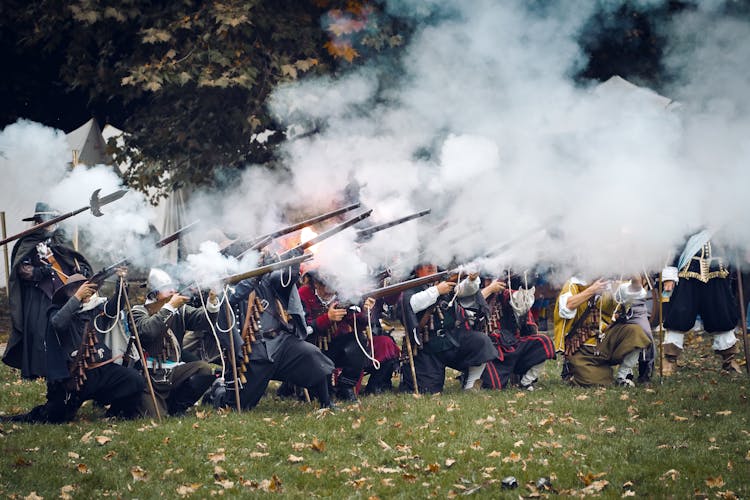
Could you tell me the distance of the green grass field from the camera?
6688 millimetres

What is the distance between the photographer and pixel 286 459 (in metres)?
7.46

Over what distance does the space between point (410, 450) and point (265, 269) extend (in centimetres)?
221

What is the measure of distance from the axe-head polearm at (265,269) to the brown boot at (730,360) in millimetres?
5255

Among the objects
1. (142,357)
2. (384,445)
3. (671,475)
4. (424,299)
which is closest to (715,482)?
(671,475)

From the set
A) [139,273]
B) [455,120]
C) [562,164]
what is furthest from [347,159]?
[139,273]

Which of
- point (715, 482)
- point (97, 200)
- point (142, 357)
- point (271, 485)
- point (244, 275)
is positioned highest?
point (97, 200)

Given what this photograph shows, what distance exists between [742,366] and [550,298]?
2.46 metres

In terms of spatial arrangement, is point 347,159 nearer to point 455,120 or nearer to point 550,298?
point 455,120

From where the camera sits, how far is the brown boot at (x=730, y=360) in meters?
11.2

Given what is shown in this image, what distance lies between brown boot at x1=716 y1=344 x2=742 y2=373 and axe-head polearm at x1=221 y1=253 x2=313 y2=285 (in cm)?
526

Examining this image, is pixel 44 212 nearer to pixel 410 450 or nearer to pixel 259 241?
pixel 259 241

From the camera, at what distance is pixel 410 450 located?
7.58m

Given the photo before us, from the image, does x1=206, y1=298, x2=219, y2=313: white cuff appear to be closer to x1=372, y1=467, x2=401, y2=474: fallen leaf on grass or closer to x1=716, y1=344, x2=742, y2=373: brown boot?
x1=372, y1=467, x2=401, y2=474: fallen leaf on grass

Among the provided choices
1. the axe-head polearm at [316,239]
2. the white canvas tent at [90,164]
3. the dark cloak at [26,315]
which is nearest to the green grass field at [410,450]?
the dark cloak at [26,315]
